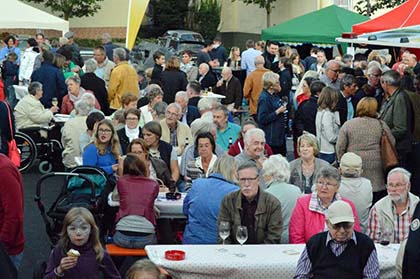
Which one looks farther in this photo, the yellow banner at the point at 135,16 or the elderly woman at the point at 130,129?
the yellow banner at the point at 135,16

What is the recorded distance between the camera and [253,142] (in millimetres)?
9758

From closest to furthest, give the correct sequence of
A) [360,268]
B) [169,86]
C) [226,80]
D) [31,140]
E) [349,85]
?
[360,268]
[349,85]
[31,140]
[169,86]
[226,80]

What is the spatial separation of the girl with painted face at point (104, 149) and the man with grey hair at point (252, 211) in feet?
8.32

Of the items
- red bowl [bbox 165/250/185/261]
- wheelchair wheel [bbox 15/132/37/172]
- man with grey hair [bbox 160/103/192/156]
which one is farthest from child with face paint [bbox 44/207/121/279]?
wheelchair wheel [bbox 15/132/37/172]

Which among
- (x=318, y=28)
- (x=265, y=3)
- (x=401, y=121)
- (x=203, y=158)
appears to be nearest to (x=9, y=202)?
(x=203, y=158)

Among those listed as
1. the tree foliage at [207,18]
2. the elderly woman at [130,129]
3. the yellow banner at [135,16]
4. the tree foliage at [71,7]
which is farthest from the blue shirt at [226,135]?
the tree foliage at [207,18]

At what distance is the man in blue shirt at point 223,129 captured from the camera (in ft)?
37.8

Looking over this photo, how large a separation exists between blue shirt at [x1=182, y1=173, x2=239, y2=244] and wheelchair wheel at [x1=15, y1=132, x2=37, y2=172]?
6.47 metres

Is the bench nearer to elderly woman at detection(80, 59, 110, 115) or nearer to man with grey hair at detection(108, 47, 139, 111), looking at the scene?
elderly woman at detection(80, 59, 110, 115)

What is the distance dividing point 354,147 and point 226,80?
676 cm

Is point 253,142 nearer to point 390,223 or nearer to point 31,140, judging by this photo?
point 390,223

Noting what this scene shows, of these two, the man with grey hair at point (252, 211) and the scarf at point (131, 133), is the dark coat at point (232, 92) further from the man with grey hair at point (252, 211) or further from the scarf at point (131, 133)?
the man with grey hair at point (252, 211)

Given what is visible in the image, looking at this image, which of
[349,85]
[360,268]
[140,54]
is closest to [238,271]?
[360,268]

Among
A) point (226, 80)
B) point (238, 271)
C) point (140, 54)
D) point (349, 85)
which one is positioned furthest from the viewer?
point (140, 54)
